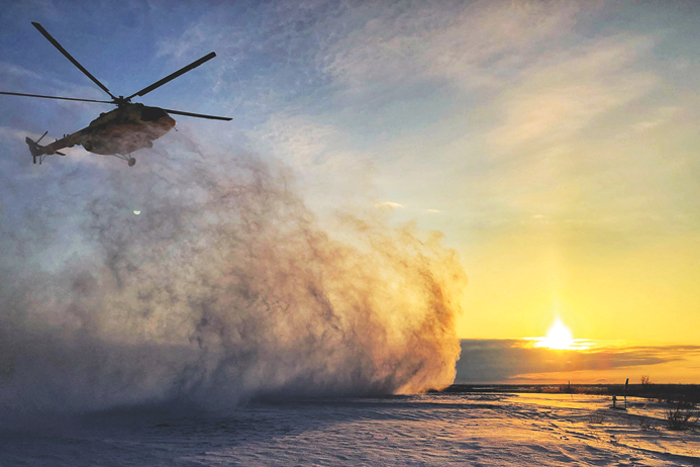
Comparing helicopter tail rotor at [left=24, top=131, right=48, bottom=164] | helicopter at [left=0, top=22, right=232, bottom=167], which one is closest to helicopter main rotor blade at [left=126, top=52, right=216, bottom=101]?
helicopter at [left=0, top=22, right=232, bottom=167]

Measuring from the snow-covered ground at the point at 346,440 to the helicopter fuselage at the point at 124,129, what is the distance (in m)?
16.3

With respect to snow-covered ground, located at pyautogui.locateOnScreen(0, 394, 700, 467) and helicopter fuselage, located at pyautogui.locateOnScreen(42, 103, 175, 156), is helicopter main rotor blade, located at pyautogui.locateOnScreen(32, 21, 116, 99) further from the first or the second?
snow-covered ground, located at pyautogui.locateOnScreen(0, 394, 700, 467)

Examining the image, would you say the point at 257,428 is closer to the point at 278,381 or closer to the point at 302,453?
the point at 302,453

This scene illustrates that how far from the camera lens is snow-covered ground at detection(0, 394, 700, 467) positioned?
45.3 feet

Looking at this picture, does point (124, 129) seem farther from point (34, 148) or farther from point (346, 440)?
point (346, 440)

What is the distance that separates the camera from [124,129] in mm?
23969

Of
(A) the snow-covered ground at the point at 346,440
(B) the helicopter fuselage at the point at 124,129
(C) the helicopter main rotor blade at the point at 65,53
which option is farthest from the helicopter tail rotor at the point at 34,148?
(A) the snow-covered ground at the point at 346,440

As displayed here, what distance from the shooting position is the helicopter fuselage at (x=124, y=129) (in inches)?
934

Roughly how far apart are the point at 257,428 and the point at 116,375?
495 inches

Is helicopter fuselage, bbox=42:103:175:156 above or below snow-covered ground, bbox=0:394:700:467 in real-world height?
above

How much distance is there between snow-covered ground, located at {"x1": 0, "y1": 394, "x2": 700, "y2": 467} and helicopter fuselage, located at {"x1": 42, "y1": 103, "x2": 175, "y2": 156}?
53.5ft

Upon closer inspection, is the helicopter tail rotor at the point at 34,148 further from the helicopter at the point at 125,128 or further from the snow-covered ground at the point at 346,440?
the snow-covered ground at the point at 346,440

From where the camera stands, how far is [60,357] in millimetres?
24938

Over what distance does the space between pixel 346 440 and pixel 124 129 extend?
2208 centimetres
